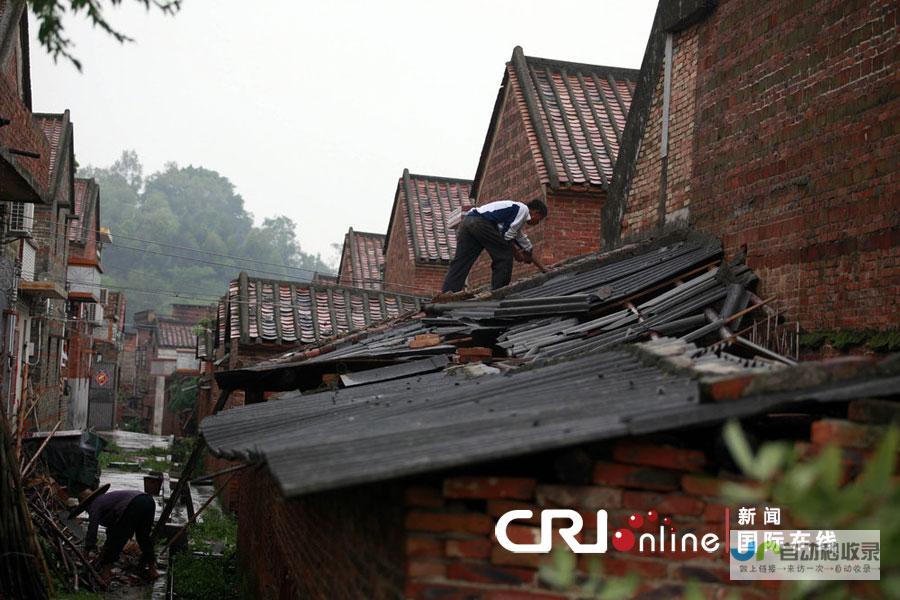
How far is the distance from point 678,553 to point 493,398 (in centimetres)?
136

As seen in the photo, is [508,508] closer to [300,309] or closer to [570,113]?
[300,309]

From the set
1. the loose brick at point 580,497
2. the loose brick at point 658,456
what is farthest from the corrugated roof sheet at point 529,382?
the loose brick at point 580,497

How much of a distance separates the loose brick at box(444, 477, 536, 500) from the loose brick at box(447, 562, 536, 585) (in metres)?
0.26

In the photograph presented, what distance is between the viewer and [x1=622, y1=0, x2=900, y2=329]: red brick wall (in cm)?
673

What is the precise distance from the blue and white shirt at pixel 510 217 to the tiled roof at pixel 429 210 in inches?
434

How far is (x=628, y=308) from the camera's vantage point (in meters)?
7.89

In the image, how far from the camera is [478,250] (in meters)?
13.1

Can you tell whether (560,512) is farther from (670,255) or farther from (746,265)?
(670,255)

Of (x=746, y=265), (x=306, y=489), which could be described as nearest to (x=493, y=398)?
(x=306, y=489)

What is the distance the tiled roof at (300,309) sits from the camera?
17.0 m

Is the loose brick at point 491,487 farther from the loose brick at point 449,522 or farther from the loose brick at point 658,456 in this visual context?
the loose brick at point 658,456

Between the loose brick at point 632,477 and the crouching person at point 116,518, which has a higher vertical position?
the loose brick at point 632,477

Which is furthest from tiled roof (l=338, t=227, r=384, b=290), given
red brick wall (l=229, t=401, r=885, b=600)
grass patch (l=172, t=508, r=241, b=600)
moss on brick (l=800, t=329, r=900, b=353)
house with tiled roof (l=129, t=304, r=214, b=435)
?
red brick wall (l=229, t=401, r=885, b=600)

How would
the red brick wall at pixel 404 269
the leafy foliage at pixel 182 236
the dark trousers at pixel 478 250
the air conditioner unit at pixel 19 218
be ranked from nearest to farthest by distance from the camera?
the dark trousers at pixel 478 250
the air conditioner unit at pixel 19 218
the red brick wall at pixel 404 269
the leafy foliage at pixel 182 236
